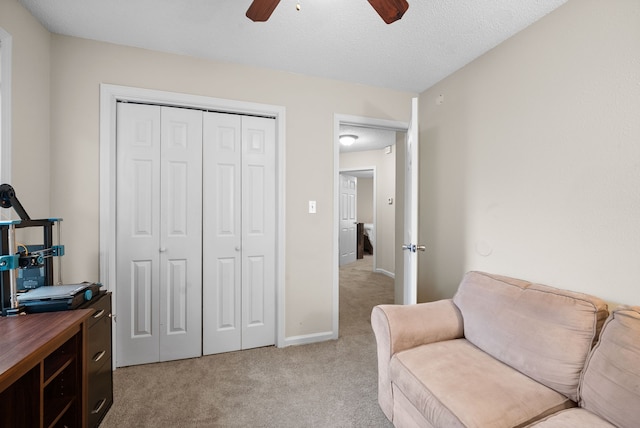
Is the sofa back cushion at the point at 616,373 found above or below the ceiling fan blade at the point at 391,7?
below

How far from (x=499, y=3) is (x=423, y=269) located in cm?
220

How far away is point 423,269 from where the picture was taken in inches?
114

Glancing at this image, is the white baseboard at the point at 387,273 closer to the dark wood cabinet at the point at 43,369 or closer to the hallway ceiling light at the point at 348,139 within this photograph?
A: the hallway ceiling light at the point at 348,139

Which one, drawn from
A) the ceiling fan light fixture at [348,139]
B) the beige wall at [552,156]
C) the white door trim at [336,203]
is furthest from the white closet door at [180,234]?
the ceiling fan light fixture at [348,139]

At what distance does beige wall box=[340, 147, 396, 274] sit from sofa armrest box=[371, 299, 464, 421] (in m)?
3.70

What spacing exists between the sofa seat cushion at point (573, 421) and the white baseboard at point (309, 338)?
1806 millimetres

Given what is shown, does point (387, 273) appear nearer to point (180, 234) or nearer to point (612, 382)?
point (180, 234)

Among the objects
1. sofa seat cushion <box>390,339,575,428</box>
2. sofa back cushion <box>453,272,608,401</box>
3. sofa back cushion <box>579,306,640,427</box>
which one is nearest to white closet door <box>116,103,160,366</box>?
sofa seat cushion <box>390,339,575,428</box>

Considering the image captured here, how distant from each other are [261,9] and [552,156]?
6.15 ft

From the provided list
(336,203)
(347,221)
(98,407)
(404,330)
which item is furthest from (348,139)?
(98,407)

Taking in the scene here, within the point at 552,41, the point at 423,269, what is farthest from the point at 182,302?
the point at 552,41

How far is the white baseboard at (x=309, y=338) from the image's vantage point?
2562 millimetres

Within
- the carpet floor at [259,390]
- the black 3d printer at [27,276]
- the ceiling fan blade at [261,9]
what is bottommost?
the carpet floor at [259,390]

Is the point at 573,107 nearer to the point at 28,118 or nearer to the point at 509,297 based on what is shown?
the point at 509,297
